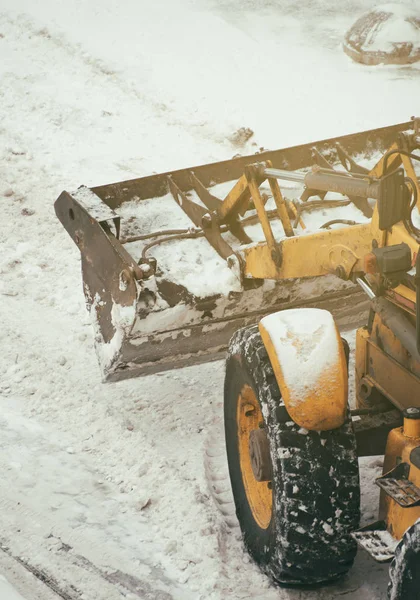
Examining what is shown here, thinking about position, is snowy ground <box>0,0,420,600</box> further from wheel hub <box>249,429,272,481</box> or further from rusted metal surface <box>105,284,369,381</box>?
wheel hub <box>249,429,272,481</box>

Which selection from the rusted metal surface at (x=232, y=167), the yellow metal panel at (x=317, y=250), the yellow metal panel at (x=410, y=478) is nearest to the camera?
the yellow metal panel at (x=410, y=478)

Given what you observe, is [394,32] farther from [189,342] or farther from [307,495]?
[307,495]

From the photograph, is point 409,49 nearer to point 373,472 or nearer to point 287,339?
point 373,472

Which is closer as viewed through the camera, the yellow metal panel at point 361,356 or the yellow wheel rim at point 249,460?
the yellow wheel rim at point 249,460

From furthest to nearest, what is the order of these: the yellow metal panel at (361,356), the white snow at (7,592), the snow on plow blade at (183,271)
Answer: the snow on plow blade at (183,271), the yellow metal panel at (361,356), the white snow at (7,592)

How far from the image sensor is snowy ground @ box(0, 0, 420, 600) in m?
3.86

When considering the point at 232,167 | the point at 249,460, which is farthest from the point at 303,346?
the point at 232,167

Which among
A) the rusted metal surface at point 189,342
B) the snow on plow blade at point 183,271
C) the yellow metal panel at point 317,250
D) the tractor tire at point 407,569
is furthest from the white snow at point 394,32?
the tractor tire at point 407,569

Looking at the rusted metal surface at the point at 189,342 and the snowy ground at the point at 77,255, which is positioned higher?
the rusted metal surface at the point at 189,342

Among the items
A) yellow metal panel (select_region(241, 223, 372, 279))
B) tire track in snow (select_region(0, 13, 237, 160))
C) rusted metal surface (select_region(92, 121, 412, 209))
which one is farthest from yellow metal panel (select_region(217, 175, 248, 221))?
tire track in snow (select_region(0, 13, 237, 160))

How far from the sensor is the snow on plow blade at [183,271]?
4590 mm

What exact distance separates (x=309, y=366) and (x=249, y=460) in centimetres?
85

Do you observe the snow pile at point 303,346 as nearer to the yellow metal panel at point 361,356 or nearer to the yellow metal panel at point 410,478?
the yellow metal panel at point 410,478

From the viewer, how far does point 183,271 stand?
4.95 metres
